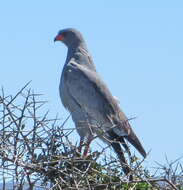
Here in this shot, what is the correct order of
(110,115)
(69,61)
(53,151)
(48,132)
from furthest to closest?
(69,61) < (110,115) < (53,151) < (48,132)

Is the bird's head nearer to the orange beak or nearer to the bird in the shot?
the orange beak

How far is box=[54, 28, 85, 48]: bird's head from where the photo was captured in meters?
11.8

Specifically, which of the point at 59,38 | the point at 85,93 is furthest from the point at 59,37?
the point at 85,93

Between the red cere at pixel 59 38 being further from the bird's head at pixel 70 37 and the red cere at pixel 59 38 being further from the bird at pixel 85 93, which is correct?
the bird at pixel 85 93

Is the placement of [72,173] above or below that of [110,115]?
below

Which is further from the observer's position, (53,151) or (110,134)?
(110,134)

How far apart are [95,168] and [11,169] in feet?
4.13

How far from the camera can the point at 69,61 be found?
11273 millimetres

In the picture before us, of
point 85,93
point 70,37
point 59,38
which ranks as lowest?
point 85,93

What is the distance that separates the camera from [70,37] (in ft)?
39.2

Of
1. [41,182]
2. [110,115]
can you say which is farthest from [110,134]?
[41,182]

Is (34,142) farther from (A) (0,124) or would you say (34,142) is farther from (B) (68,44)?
(B) (68,44)

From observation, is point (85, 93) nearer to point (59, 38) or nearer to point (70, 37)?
point (70, 37)

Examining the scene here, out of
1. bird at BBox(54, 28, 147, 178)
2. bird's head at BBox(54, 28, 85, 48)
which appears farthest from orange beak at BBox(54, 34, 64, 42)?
bird at BBox(54, 28, 147, 178)
